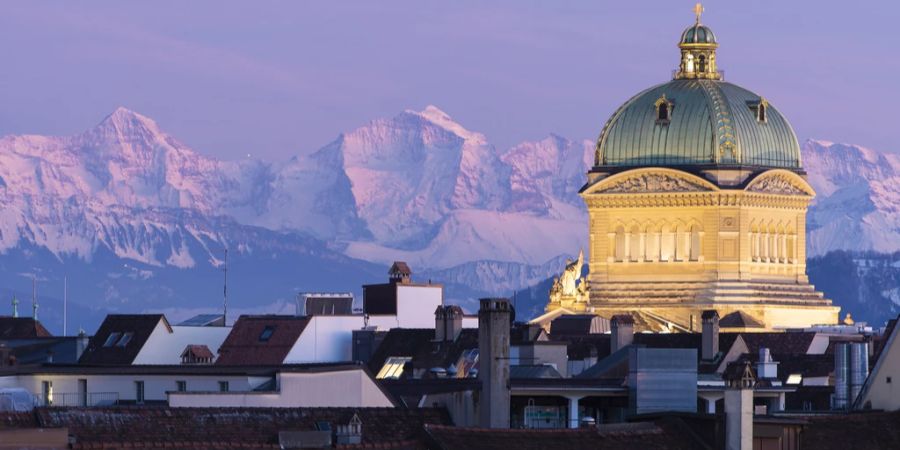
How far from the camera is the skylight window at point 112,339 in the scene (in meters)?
137

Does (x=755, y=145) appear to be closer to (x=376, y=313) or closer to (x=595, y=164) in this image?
(x=595, y=164)

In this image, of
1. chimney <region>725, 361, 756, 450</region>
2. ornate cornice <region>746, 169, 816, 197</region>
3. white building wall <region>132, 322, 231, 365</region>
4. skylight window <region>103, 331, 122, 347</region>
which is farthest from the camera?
ornate cornice <region>746, 169, 816, 197</region>

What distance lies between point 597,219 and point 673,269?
15.9 ft

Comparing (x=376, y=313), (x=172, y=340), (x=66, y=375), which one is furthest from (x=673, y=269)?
(x=66, y=375)

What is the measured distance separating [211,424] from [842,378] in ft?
91.1

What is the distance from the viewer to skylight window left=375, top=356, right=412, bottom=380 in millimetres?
134125

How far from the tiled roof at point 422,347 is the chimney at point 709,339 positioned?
27.6 ft

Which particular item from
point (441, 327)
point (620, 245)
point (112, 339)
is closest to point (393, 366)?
point (441, 327)

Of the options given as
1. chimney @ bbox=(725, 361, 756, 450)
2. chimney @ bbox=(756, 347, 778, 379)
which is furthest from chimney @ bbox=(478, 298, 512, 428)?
chimney @ bbox=(756, 347, 778, 379)

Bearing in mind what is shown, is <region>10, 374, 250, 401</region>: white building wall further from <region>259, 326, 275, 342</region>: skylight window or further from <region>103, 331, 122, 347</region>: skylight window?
<region>259, 326, 275, 342</region>: skylight window

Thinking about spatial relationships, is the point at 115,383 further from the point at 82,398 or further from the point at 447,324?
the point at 447,324

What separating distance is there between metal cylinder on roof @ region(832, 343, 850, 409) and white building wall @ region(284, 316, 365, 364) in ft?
119

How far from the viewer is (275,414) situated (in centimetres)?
8156

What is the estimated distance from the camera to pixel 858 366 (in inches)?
4018
